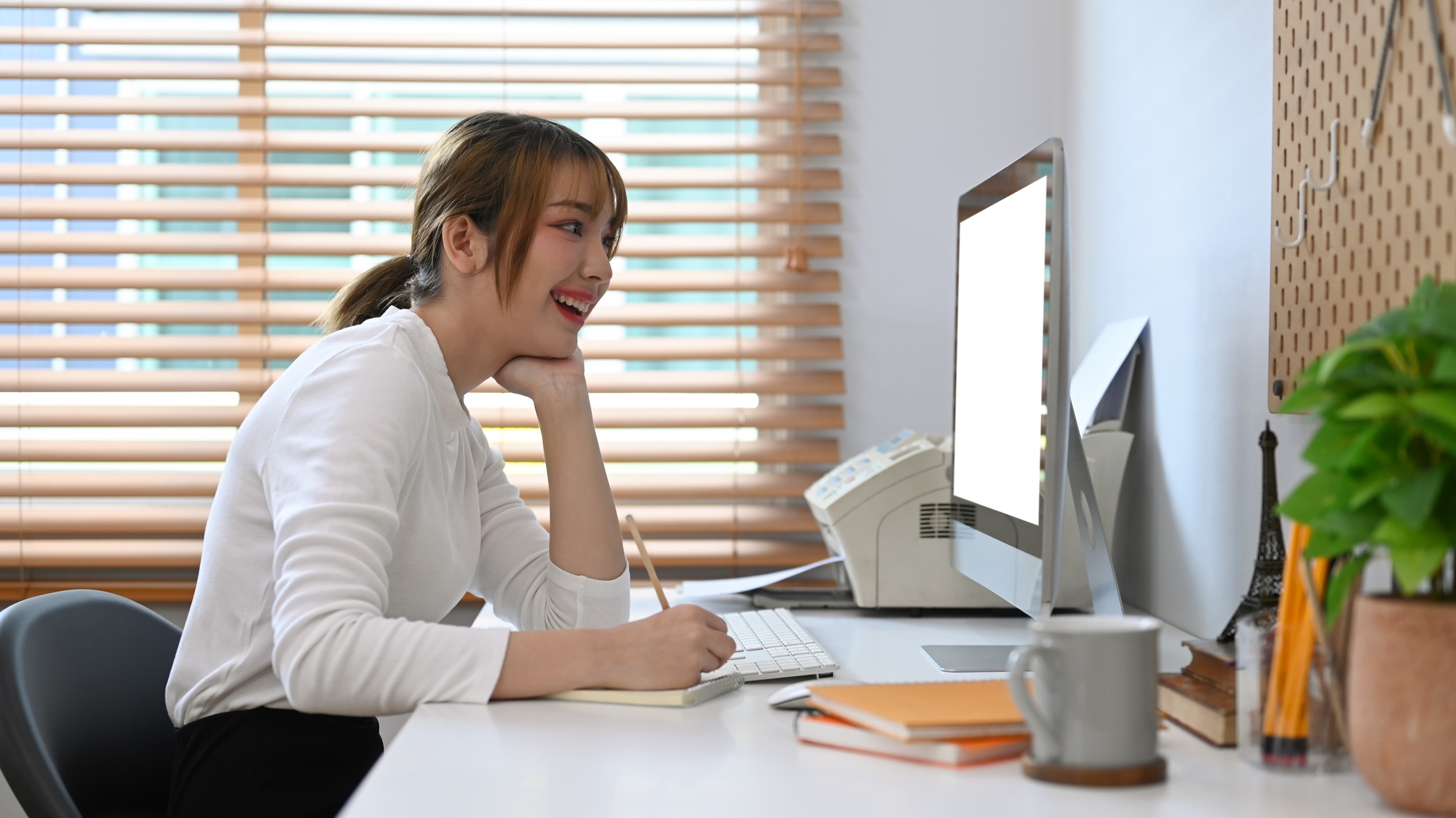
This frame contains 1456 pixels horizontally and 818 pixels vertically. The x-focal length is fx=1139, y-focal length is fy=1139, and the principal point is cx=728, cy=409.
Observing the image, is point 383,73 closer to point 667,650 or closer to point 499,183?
point 499,183

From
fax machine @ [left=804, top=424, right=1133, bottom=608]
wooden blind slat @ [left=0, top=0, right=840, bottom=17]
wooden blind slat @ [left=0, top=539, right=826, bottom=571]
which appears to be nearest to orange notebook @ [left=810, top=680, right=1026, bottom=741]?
fax machine @ [left=804, top=424, right=1133, bottom=608]

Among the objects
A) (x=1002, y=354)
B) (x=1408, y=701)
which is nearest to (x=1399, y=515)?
(x=1408, y=701)

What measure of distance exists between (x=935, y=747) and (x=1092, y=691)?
127 millimetres

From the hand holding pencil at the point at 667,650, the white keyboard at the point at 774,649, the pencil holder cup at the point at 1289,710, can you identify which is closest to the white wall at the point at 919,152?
the white keyboard at the point at 774,649

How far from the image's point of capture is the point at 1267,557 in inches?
40.3

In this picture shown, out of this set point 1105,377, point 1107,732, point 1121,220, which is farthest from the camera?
point 1121,220

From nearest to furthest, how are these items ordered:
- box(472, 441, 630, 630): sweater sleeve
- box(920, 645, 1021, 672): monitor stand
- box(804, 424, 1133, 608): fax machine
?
box(920, 645, 1021, 672): monitor stand → box(472, 441, 630, 630): sweater sleeve → box(804, 424, 1133, 608): fax machine

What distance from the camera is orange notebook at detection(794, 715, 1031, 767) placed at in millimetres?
772

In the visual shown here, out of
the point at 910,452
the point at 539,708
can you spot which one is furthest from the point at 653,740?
the point at 910,452

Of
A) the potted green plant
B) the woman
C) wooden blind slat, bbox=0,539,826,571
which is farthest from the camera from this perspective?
wooden blind slat, bbox=0,539,826,571

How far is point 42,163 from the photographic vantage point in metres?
2.14

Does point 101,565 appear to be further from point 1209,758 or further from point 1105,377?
point 1209,758

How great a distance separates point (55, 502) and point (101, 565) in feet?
0.53

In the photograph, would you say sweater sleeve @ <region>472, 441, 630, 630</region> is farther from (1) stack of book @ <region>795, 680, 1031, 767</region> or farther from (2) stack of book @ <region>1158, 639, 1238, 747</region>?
(2) stack of book @ <region>1158, 639, 1238, 747</region>
